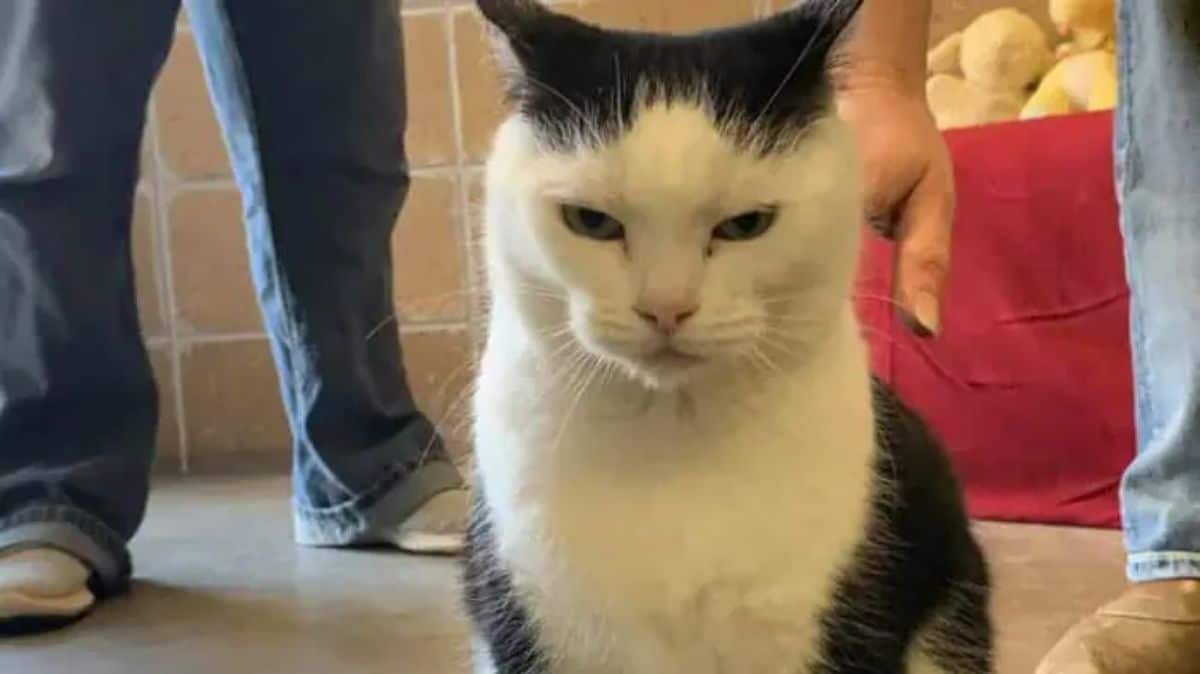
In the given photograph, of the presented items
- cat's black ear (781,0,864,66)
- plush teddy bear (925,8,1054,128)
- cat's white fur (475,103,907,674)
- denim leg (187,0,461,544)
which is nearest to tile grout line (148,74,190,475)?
denim leg (187,0,461,544)

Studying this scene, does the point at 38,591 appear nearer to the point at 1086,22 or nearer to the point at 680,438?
the point at 680,438

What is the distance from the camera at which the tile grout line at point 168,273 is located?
2.53 m

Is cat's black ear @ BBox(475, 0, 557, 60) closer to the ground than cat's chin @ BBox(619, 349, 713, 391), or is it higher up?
higher up

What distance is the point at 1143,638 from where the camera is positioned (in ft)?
3.59

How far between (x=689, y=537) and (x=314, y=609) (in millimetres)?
661

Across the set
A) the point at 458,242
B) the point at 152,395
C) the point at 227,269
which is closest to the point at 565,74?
the point at 152,395

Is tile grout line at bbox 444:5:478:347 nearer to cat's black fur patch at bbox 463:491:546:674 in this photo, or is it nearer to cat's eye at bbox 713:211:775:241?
cat's black fur patch at bbox 463:491:546:674

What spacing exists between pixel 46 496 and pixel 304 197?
38 centimetres

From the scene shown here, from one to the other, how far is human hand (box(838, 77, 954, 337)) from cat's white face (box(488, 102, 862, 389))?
11 cm

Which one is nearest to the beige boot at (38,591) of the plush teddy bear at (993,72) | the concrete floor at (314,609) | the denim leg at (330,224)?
the concrete floor at (314,609)

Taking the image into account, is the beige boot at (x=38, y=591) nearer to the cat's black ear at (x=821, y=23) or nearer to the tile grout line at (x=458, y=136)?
the cat's black ear at (x=821, y=23)

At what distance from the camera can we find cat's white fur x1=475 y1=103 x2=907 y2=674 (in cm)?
82

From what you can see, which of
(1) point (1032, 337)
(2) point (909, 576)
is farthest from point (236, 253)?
(2) point (909, 576)

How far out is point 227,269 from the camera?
100 inches
